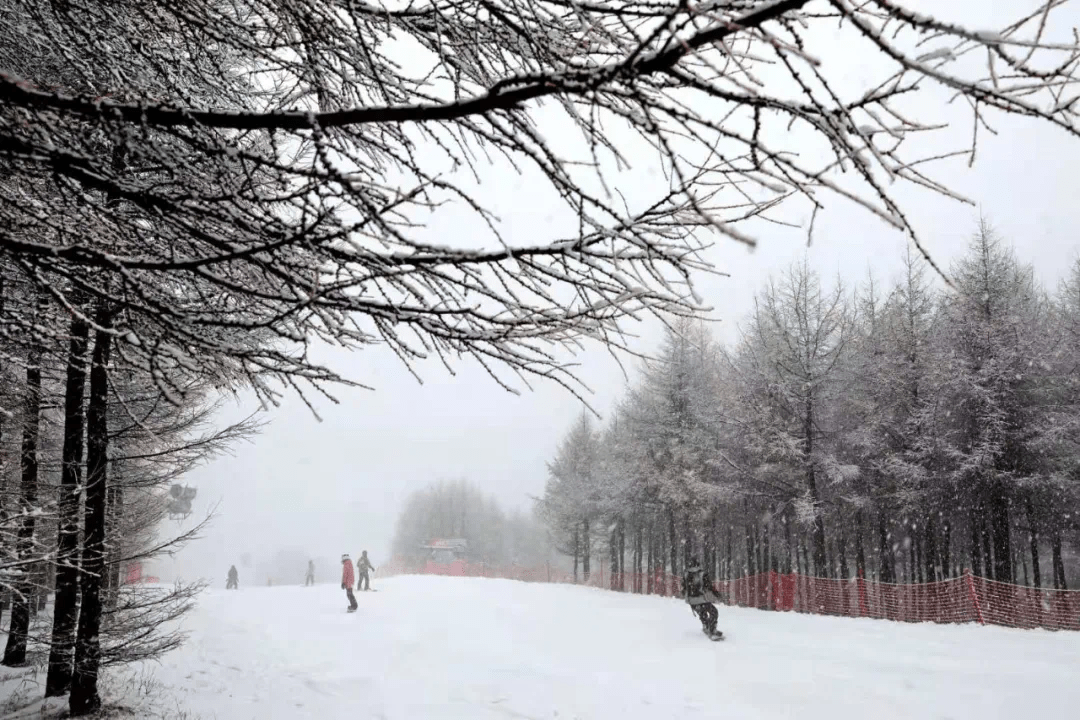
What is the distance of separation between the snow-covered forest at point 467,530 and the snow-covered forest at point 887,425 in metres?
40.8

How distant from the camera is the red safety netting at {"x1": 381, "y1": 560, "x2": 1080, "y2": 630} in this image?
1349 centimetres

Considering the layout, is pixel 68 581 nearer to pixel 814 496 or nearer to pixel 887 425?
pixel 814 496

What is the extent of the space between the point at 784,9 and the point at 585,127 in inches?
41.8

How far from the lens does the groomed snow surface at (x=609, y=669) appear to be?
7.37m

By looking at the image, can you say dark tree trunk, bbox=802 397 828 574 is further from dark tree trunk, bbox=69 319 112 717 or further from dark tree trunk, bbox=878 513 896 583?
dark tree trunk, bbox=69 319 112 717

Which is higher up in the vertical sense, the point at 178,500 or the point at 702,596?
the point at 178,500

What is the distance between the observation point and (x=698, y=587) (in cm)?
1126

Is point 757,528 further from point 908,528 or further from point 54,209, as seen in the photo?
point 54,209

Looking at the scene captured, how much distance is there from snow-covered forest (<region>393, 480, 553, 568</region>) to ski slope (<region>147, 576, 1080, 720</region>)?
48859mm

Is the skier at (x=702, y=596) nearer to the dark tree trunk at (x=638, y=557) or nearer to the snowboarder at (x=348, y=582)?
the snowboarder at (x=348, y=582)

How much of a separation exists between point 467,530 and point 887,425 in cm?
5284

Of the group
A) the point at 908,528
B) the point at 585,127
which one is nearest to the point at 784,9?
the point at 585,127

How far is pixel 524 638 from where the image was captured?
12758 millimetres

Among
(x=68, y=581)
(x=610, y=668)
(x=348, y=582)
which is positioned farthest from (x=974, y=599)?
(x=68, y=581)
